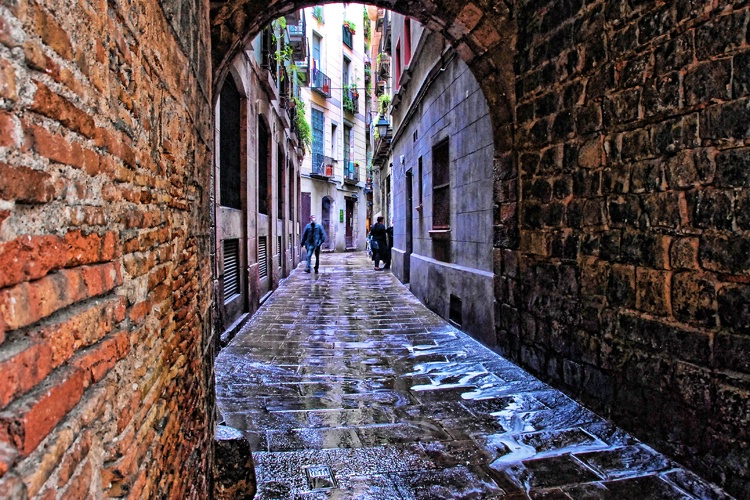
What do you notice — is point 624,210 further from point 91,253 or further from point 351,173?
point 351,173

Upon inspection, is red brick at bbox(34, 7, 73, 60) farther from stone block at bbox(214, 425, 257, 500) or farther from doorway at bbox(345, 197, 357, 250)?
doorway at bbox(345, 197, 357, 250)

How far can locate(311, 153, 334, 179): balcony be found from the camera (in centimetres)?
2479

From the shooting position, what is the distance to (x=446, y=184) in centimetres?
775

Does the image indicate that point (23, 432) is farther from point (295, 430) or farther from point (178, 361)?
point (295, 430)

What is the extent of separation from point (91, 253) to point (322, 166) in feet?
80.9

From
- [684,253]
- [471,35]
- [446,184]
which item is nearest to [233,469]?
[684,253]

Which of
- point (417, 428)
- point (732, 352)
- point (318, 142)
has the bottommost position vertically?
point (417, 428)

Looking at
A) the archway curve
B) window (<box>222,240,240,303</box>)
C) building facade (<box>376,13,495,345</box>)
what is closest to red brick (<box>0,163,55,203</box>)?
the archway curve

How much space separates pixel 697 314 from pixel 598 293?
2.90 feet

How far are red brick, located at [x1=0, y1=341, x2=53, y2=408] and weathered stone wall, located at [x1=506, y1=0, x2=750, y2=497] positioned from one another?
302cm

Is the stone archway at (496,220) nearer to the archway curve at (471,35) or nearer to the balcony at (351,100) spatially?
the archway curve at (471,35)

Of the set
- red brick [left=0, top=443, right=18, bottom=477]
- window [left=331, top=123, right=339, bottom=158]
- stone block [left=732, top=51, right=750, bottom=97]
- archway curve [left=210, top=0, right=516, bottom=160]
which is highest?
window [left=331, top=123, right=339, bottom=158]

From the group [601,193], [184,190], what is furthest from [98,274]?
[601,193]

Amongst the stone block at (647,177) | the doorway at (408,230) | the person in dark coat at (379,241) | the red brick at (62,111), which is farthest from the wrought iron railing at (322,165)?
the red brick at (62,111)
